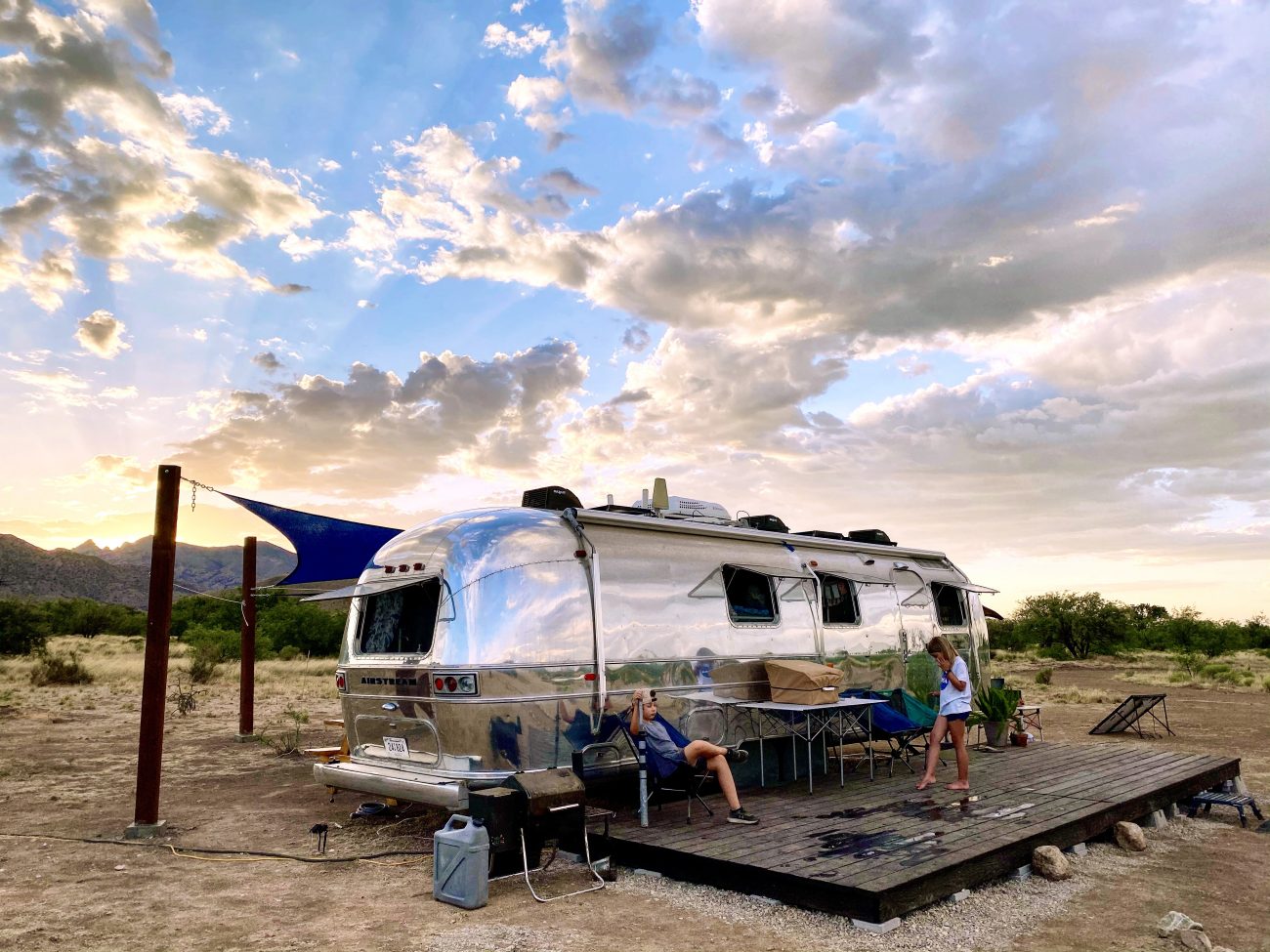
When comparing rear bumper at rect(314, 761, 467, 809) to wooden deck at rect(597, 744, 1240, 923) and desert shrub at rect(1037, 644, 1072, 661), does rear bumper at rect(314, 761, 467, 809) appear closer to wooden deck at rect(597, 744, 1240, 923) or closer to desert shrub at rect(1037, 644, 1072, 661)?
wooden deck at rect(597, 744, 1240, 923)

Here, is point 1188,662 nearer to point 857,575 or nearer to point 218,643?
point 857,575

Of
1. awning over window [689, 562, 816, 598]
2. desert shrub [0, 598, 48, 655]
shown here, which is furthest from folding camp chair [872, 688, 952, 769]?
desert shrub [0, 598, 48, 655]

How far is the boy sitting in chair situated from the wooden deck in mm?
186

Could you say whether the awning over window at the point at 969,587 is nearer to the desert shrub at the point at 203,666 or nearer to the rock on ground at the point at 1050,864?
the rock on ground at the point at 1050,864

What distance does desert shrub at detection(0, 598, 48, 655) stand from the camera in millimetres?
32938

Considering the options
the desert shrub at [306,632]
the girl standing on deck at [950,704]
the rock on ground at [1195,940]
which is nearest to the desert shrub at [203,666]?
the desert shrub at [306,632]

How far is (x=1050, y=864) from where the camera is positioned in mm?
6977

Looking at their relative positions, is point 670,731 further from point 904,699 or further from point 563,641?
point 904,699

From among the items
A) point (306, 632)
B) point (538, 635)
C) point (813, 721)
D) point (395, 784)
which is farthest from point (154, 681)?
point (306, 632)

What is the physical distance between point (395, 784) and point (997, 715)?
8.12m

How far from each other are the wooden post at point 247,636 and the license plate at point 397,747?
696 centimetres

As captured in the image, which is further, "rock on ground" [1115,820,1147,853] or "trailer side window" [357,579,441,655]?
"trailer side window" [357,579,441,655]

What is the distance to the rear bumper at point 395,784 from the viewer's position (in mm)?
7277

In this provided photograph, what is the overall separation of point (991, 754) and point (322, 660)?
97.8ft
